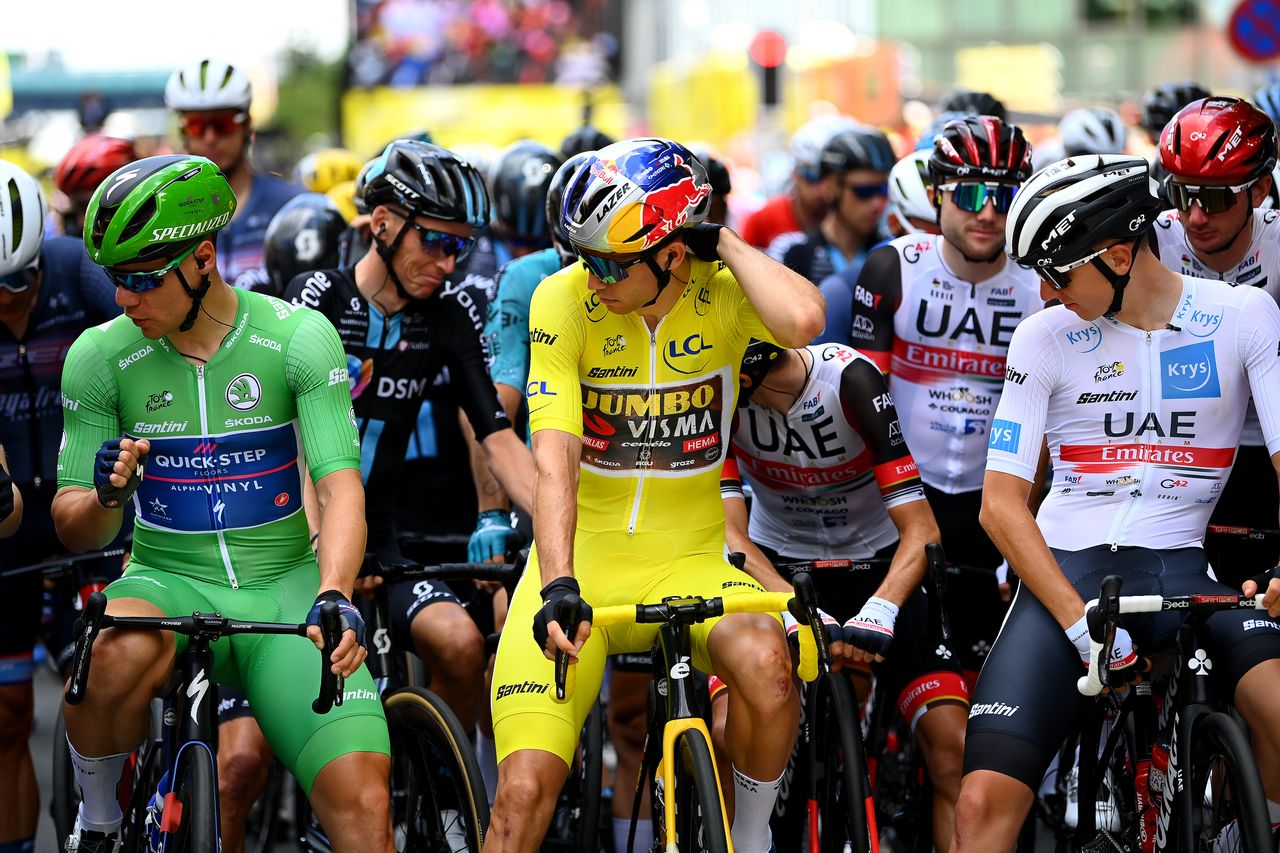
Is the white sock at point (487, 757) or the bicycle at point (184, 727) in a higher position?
the bicycle at point (184, 727)

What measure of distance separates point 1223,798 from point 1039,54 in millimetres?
39552

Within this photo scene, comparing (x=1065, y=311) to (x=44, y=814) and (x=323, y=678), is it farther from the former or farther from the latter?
(x=44, y=814)

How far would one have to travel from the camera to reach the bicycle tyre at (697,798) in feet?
14.5

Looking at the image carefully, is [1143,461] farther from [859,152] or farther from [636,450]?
[859,152]

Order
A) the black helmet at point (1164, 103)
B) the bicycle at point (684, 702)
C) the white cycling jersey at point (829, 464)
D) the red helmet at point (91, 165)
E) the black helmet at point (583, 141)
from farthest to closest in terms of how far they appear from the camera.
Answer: the black helmet at point (1164, 103) < the black helmet at point (583, 141) < the red helmet at point (91, 165) < the white cycling jersey at point (829, 464) < the bicycle at point (684, 702)

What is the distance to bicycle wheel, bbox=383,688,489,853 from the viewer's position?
5.12 metres

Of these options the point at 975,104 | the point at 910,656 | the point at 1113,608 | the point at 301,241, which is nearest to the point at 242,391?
the point at 910,656

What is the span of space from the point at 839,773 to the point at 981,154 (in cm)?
242

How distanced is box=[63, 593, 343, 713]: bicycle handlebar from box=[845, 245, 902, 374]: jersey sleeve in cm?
286

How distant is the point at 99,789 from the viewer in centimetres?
493

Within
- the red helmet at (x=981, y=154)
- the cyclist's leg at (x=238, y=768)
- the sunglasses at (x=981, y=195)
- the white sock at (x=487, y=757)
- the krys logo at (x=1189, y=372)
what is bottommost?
the white sock at (x=487, y=757)

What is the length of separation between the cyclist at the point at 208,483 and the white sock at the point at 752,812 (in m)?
1.00

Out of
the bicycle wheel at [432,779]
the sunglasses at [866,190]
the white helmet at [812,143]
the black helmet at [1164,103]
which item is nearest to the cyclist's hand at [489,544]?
the bicycle wheel at [432,779]

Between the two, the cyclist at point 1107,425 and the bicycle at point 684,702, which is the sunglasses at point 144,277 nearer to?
the bicycle at point 684,702
